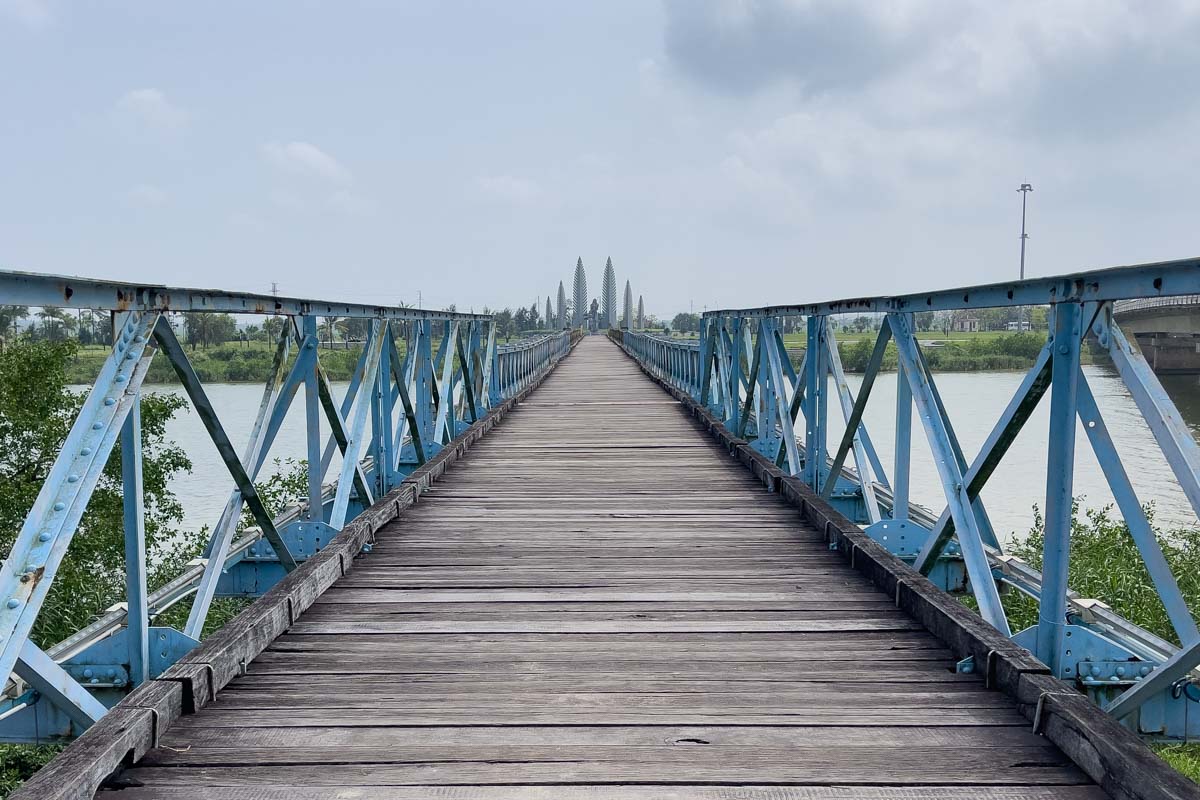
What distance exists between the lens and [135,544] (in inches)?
124

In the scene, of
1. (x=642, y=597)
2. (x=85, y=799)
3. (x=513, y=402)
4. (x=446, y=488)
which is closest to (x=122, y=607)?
(x=85, y=799)

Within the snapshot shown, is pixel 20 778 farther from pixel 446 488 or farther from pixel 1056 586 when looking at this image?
pixel 1056 586

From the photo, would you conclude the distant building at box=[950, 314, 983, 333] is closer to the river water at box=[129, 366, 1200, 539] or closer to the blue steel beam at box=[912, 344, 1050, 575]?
the river water at box=[129, 366, 1200, 539]

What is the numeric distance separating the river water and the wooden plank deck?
16416 millimetres

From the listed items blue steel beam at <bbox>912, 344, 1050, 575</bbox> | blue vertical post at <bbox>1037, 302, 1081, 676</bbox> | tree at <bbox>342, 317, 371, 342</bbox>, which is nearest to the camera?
blue vertical post at <bbox>1037, 302, 1081, 676</bbox>

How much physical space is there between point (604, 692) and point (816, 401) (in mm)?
3748

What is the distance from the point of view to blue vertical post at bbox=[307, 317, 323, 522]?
480 cm

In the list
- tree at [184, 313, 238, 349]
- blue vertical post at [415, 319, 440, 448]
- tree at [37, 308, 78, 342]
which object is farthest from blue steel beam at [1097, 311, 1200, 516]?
tree at [37, 308, 78, 342]

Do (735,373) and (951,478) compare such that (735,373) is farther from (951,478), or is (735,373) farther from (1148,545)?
(1148,545)

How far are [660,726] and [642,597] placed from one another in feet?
4.54

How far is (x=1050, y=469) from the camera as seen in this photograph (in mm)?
3021

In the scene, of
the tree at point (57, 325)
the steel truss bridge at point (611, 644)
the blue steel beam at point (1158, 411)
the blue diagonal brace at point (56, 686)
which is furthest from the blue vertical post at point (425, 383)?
the tree at point (57, 325)

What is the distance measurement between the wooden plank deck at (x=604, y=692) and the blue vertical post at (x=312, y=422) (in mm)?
488

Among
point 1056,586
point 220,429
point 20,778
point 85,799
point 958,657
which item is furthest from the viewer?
point 20,778
